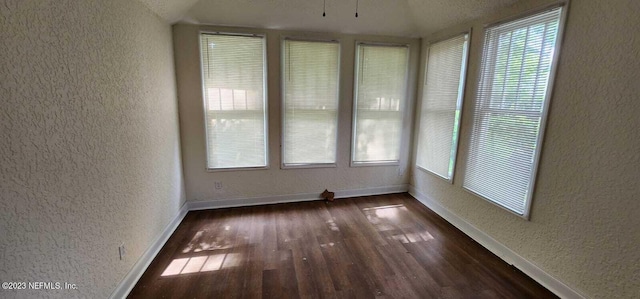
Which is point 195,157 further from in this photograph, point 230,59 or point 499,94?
point 499,94

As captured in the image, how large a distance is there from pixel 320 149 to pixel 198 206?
5.57 ft

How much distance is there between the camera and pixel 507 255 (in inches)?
91.4

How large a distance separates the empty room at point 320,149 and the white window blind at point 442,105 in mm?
23

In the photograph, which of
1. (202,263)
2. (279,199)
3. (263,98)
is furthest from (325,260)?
(263,98)

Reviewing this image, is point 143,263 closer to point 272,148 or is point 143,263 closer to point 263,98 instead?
point 272,148

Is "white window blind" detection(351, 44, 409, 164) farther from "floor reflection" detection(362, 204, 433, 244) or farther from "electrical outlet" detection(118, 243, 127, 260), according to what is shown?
"electrical outlet" detection(118, 243, 127, 260)

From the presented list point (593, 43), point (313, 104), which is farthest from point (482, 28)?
point (313, 104)

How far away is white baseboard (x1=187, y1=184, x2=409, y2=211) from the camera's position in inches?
129

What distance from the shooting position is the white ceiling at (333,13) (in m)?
2.58

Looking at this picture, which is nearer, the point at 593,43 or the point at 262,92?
the point at 593,43

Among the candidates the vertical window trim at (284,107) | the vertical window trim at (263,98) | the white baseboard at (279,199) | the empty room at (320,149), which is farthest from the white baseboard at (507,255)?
the vertical window trim at (263,98)

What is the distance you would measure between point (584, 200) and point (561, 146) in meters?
0.39

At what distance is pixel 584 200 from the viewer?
1.76 metres

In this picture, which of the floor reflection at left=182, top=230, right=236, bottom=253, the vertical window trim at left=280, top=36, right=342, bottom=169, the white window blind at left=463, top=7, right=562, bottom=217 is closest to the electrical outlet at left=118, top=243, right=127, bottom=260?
the floor reflection at left=182, top=230, right=236, bottom=253
